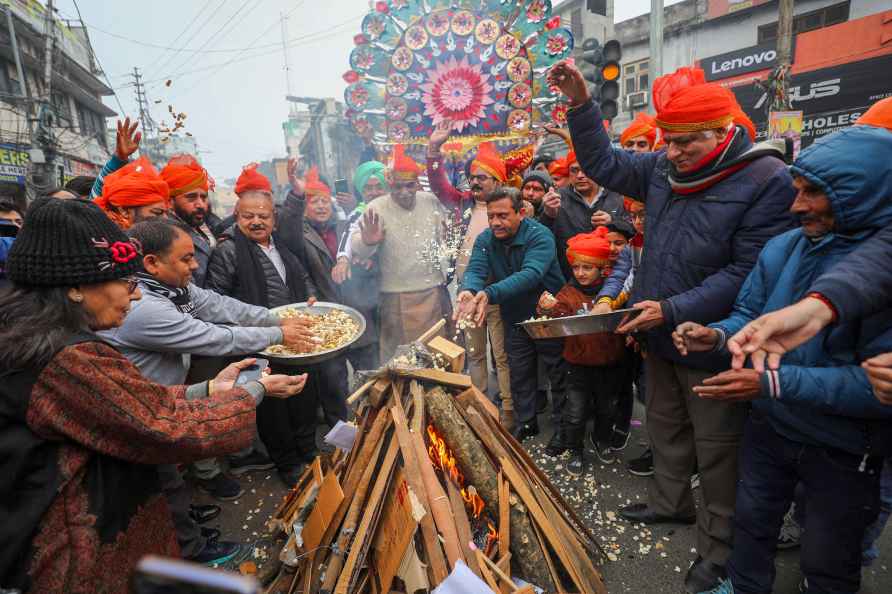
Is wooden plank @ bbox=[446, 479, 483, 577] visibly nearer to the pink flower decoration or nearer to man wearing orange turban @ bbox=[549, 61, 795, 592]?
man wearing orange turban @ bbox=[549, 61, 795, 592]

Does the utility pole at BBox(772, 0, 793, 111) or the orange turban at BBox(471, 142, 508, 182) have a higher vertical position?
the utility pole at BBox(772, 0, 793, 111)

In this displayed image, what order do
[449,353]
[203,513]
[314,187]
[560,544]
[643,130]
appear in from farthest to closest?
1. [314,187]
2. [643,130]
3. [203,513]
4. [449,353]
5. [560,544]

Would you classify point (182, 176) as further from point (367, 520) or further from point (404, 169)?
point (367, 520)

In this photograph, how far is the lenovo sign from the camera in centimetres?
1803

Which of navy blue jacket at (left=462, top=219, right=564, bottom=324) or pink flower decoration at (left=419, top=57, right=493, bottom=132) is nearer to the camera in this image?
navy blue jacket at (left=462, top=219, right=564, bottom=324)

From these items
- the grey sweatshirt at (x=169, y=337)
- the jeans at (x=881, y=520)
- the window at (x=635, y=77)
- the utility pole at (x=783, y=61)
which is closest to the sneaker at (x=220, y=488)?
the grey sweatshirt at (x=169, y=337)

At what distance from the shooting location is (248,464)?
4.34m

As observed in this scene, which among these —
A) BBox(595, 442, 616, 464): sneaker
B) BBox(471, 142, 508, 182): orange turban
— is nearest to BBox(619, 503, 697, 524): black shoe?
BBox(595, 442, 616, 464): sneaker

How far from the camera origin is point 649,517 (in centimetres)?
317

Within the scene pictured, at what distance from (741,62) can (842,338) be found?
2227cm

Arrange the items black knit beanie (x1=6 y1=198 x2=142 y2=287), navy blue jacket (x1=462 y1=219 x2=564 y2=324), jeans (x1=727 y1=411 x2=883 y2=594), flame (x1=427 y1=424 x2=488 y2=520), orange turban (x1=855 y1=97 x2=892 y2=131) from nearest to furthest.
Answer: black knit beanie (x1=6 y1=198 x2=142 y2=287) < jeans (x1=727 y1=411 x2=883 y2=594) < orange turban (x1=855 y1=97 x2=892 y2=131) < flame (x1=427 y1=424 x2=488 y2=520) < navy blue jacket (x1=462 y1=219 x2=564 y2=324)

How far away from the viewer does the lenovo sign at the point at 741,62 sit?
18.0 m

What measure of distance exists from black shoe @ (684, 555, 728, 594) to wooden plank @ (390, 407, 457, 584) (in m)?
1.55

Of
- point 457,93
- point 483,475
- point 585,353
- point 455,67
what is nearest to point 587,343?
point 585,353
